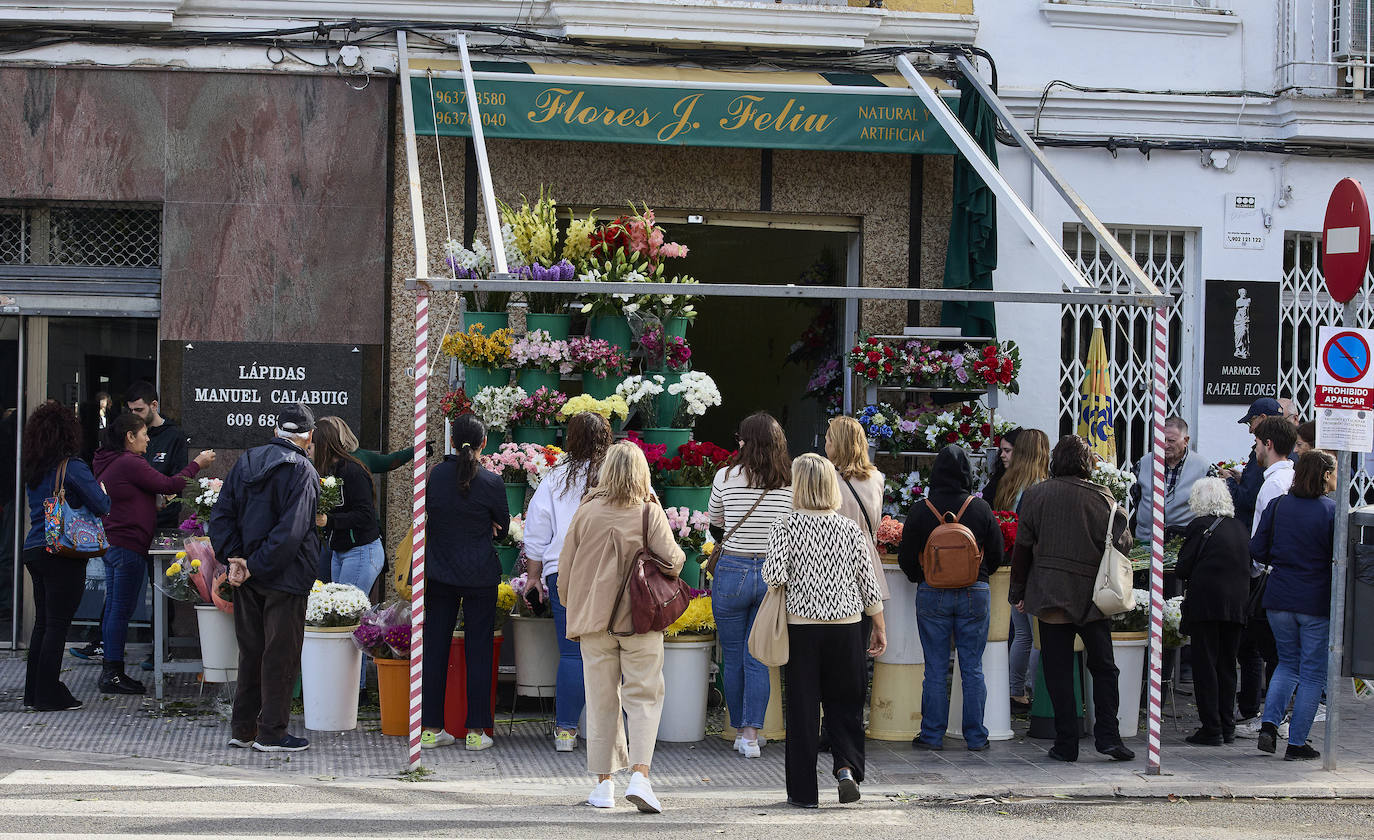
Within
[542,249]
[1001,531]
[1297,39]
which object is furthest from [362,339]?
[1297,39]

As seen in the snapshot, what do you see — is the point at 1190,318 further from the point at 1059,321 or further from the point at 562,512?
the point at 562,512

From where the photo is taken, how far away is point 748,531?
25.1 ft

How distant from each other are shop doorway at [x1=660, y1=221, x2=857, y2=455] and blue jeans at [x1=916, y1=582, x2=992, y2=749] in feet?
12.2

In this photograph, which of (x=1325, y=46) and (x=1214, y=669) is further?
(x=1325, y=46)

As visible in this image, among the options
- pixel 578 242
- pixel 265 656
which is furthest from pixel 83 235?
pixel 265 656

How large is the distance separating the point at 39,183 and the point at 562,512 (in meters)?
5.34

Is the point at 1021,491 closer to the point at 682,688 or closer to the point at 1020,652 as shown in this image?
the point at 1020,652

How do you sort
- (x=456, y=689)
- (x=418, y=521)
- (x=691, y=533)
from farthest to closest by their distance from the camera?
(x=691, y=533)
(x=456, y=689)
(x=418, y=521)

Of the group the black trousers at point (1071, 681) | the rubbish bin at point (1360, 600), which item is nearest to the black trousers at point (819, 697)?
the black trousers at point (1071, 681)

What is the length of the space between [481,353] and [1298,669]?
17.2 ft

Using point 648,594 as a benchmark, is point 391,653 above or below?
below

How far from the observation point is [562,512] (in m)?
7.77

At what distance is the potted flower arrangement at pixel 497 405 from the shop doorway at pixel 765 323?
8.94 ft

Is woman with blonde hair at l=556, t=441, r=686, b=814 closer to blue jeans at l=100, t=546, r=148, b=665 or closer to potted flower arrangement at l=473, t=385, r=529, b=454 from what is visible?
potted flower arrangement at l=473, t=385, r=529, b=454
